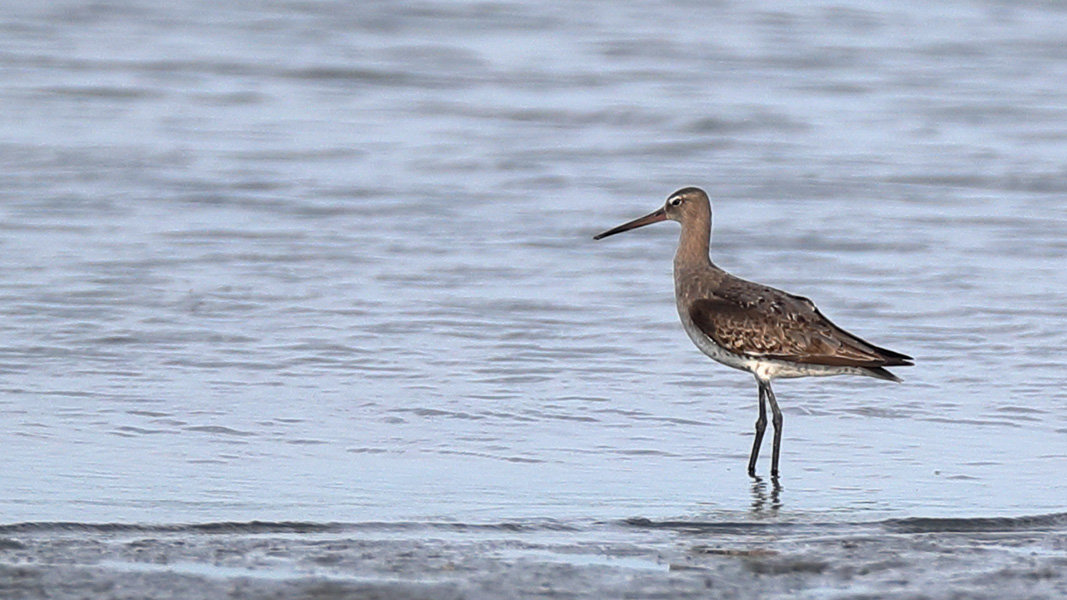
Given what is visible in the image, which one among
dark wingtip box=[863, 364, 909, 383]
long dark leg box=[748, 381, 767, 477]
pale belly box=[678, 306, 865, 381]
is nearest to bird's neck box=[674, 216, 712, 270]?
pale belly box=[678, 306, 865, 381]

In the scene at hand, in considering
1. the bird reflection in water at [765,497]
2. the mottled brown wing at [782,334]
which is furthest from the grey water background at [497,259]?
the mottled brown wing at [782,334]

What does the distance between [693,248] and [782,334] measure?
854 millimetres

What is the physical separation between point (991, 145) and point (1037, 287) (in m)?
5.72

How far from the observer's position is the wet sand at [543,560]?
16.3 feet

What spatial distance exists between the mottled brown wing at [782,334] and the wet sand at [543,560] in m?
1.24

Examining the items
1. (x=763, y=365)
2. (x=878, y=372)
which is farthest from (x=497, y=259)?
(x=878, y=372)

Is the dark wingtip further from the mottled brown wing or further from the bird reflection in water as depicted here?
the bird reflection in water

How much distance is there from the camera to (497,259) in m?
11.4

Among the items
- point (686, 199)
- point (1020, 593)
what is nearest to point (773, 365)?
point (686, 199)

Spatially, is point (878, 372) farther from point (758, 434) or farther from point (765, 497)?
point (765, 497)

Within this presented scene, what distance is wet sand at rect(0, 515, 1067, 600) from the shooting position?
4.97 meters

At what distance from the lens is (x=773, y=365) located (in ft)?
Result: 24.2

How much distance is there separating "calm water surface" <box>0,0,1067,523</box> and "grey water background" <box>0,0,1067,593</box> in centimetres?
4

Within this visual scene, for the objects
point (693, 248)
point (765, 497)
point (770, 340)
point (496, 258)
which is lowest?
point (496, 258)
